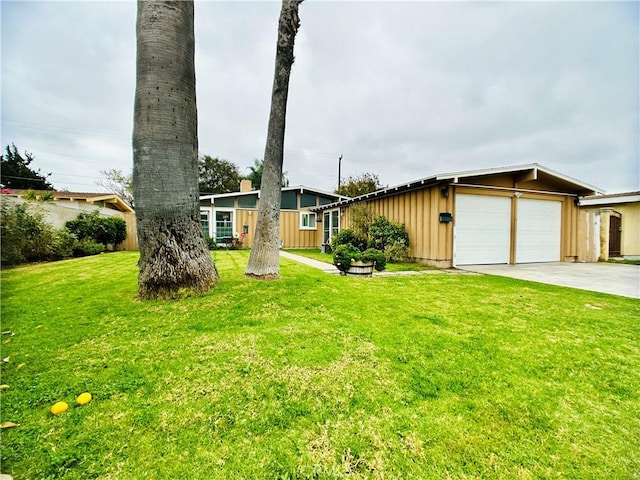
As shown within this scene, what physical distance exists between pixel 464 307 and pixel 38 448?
4.38 metres

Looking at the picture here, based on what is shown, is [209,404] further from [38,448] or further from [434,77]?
[434,77]

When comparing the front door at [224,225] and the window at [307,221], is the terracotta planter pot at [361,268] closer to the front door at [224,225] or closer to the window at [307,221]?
the front door at [224,225]

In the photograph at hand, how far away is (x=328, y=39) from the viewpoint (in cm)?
945

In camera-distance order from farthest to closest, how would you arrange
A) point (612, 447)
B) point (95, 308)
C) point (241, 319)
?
point (95, 308) < point (241, 319) < point (612, 447)

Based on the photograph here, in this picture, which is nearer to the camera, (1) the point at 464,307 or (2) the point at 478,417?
(2) the point at 478,417

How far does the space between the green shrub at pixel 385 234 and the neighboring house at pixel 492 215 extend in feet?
0.95

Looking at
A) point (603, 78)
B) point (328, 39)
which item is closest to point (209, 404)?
point (328, 39)

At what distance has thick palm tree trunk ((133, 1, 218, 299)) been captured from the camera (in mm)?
3611

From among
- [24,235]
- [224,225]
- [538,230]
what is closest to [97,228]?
[24,235]

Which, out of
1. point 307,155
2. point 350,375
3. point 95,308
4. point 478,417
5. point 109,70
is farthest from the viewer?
point 307,155

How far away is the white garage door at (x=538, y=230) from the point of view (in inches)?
388

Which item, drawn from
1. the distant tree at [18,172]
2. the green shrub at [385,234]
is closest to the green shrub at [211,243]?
the green shrub at [385,234]

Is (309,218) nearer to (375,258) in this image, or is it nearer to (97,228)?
(97,228)

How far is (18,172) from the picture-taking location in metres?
23.5
